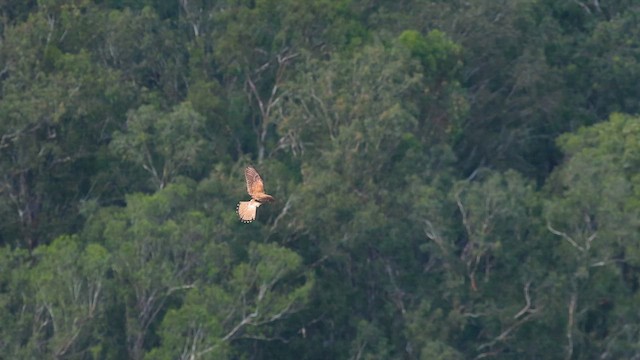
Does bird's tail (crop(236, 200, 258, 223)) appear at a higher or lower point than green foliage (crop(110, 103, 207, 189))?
higher

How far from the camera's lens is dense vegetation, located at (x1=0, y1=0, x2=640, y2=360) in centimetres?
3309

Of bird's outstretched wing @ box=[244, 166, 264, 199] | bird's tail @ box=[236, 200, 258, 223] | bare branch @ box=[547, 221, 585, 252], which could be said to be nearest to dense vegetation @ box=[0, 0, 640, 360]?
bare branch @ box=[547, 221, 585, 252]

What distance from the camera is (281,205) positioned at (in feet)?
114

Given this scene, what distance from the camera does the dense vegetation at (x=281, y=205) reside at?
33094 mm

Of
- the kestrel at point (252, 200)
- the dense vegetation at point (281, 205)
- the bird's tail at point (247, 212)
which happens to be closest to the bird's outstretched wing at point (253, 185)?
the kestrel at point (252, 200)

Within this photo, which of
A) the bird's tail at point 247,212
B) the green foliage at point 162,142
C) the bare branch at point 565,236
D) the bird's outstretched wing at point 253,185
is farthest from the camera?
the bare branch at point 565,236

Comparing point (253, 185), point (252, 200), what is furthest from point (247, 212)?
point (253, 185)

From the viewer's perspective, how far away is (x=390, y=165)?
117ft

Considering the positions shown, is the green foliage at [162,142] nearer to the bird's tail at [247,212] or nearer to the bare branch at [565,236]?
the bare branch at [565,236]

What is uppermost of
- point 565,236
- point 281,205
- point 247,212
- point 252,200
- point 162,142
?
point 247,212

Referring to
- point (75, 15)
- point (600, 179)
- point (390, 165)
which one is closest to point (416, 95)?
point (390, 165)

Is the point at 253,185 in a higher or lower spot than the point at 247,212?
lower

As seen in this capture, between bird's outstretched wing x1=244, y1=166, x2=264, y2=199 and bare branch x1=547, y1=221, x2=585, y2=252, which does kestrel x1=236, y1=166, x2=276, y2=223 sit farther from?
bare branch x1=547, y1=221, x2=585, y2=252

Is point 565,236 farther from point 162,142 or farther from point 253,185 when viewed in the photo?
point 253,185
